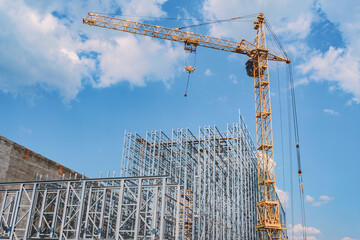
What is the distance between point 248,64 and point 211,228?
75.9 ft

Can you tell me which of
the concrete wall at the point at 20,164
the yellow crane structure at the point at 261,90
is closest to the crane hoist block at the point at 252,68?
the yellow crane structure at the point at 261,90

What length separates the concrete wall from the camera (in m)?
23.8

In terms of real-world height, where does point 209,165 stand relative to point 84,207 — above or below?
above

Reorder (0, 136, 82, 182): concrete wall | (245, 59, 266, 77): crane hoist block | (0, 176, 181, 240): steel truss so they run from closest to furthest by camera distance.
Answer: (0, 176, 181, 240): steel truss < (0, 136, 82, 182): concrete wall < (245, 59, 266, 77): crane hoist block

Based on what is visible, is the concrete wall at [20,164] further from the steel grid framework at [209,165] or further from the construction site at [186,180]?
the steel grid framework at [209,165]

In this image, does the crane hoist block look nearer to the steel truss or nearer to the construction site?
the construction site

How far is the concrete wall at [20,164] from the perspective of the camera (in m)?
23.8

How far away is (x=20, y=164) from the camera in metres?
25.1

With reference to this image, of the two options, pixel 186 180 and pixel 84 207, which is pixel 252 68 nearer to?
pixel 186 180

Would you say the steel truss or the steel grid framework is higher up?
the steel grid framework

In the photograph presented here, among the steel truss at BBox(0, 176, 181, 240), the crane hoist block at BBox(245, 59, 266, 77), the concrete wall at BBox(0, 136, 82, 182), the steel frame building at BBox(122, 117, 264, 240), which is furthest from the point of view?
the crane hoist block at BBox(245, 59, 266, 77)

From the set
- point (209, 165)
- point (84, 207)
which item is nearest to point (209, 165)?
point (209, 165)

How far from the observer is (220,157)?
35719 millimetres

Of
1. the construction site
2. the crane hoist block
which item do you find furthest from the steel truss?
the crane hoist block
